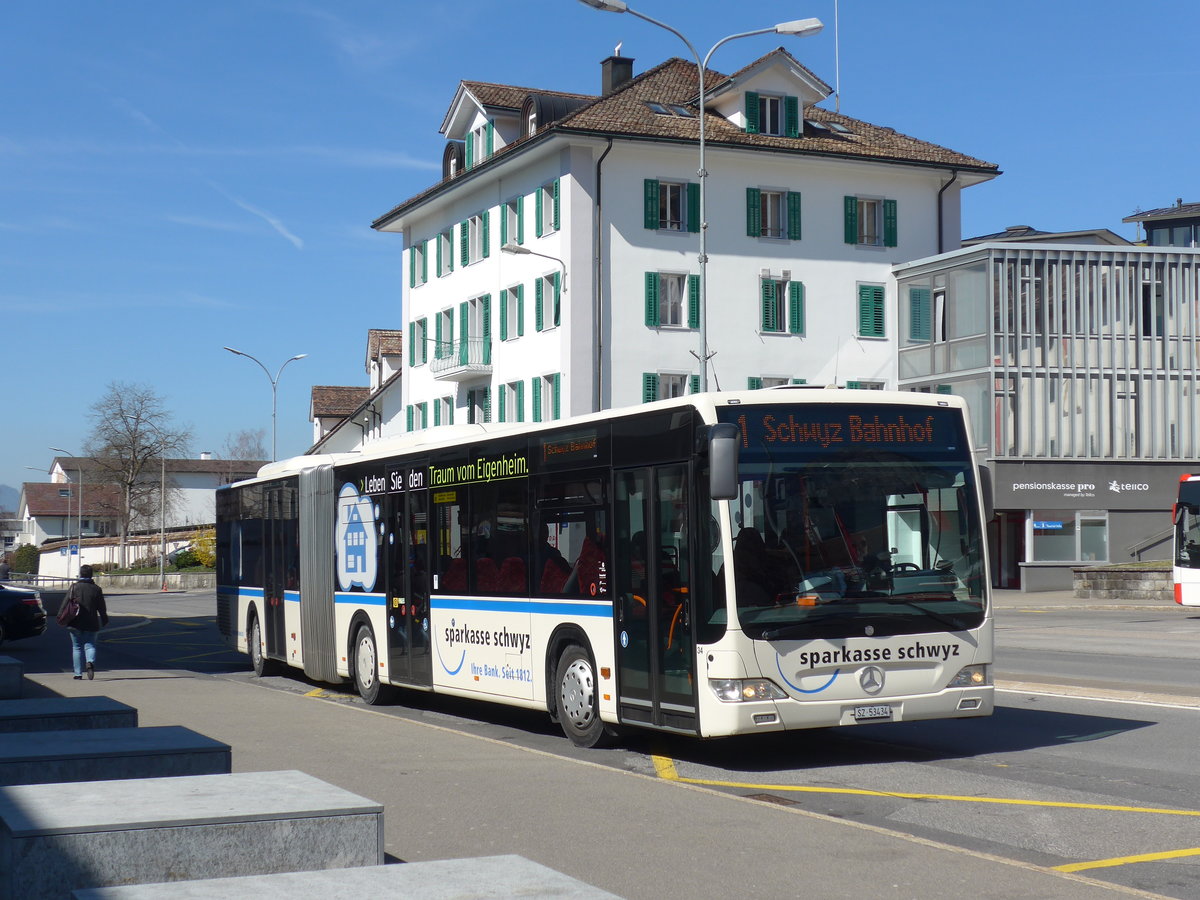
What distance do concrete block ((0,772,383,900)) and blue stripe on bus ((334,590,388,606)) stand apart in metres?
11.2

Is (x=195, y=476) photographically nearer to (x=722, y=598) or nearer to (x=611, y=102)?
(x=611, y=102)

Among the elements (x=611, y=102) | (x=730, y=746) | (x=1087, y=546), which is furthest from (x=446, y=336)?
(x=730, y=746)

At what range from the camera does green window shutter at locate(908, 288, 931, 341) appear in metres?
49.4

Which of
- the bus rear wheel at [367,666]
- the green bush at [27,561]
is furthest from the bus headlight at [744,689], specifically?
the green bush at [27,561]

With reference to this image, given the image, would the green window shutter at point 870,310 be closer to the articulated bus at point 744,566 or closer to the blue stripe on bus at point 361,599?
the blue stripe on bus at point 361,599

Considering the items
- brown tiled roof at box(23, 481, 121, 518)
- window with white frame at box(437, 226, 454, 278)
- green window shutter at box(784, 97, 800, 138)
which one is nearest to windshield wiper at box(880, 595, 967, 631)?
green window shutter at box(784, 97, 800, 138)

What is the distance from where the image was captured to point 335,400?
317ft

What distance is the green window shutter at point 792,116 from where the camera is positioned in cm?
4872

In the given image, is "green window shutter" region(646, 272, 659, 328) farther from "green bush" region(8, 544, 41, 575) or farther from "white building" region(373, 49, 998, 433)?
"green bush" region(8, 544, 41, 575)

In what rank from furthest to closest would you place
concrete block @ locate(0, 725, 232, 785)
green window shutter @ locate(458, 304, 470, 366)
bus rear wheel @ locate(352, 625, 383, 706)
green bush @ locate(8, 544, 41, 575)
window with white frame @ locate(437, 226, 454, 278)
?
green bush @ locate(8, 544, 41, 575)
window with white frame @ locate(437, 226, 454, 278)
green window shutter @ locate(458, 304, 470, 366)
bus rear wheel @ locate(352, 625, 383, 706)
concrete block @ locate(0, 725, 232, 785)

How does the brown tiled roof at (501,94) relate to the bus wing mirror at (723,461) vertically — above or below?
above

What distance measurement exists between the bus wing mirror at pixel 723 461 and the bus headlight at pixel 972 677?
246cm

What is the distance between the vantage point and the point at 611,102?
4778 cm

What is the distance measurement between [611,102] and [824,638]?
127ft
